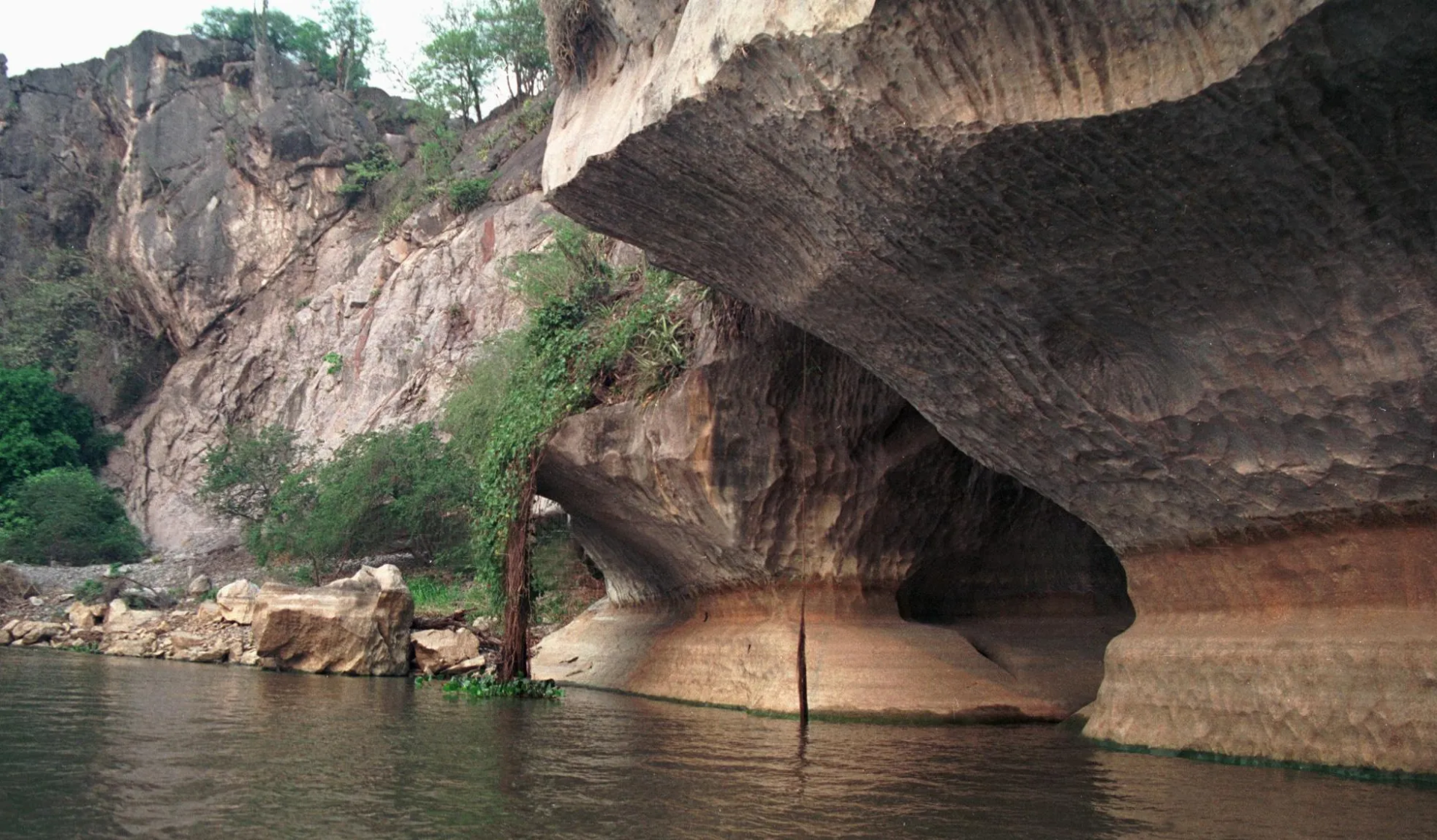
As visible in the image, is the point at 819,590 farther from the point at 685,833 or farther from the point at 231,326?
the point at 231,326

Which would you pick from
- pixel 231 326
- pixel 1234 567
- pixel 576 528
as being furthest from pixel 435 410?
pixel 1234 567

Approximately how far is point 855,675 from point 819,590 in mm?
1105

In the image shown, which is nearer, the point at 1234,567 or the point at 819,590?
the point at 1234,567

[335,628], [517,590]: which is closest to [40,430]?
[335,628]

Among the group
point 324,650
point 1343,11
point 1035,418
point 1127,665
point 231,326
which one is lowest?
point 324,650

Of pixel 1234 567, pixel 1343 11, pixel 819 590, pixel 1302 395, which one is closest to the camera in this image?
pixel 1343 11

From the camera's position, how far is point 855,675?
32.1 ft

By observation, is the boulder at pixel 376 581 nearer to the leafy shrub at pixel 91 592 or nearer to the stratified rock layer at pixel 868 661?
the stratified rock layer at pixel 868 661

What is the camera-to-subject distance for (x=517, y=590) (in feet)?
38.7

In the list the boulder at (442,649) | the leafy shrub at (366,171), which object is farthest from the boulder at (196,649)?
the leafy shrub at (366,171)

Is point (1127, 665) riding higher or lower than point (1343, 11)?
lower

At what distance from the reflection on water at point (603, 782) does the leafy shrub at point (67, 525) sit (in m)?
26.3

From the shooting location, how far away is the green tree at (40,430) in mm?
36469

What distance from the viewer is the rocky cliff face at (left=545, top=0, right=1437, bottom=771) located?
182 inches
